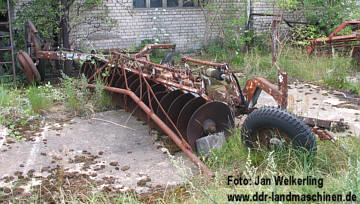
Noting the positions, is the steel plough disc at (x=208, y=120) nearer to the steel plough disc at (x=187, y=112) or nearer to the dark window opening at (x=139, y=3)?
the steel plough disc at (x=187, y=112)

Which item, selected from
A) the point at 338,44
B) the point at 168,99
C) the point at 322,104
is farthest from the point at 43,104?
the point at 338,44

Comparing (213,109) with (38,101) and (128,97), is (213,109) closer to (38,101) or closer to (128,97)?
(128,97)

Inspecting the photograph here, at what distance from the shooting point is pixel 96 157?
4.29m

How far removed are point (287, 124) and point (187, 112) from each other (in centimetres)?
135

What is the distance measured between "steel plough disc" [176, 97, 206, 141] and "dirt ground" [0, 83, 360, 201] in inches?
12.5

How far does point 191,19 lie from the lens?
11.2m

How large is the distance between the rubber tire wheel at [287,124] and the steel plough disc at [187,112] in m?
0.92

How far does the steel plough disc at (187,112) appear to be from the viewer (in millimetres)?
4496

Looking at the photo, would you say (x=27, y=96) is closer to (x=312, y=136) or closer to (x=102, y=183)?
(x=102, y=183)

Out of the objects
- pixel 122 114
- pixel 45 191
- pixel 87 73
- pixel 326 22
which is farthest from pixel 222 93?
pixel 326 22

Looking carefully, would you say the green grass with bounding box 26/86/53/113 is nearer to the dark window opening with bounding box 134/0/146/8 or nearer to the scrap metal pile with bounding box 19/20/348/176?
the scrap metal pile with bounding box 19/20/348/176

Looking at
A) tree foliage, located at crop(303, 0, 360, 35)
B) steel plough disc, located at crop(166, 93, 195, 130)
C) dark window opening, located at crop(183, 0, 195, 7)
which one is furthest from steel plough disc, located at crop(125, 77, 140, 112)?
tree foliage, located at crop(303, 0, 360, 35)

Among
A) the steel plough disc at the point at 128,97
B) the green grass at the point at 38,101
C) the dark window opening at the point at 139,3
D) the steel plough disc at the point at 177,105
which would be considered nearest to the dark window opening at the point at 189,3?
the dark window opening at the point at 139,3

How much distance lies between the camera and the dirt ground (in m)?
3.65
